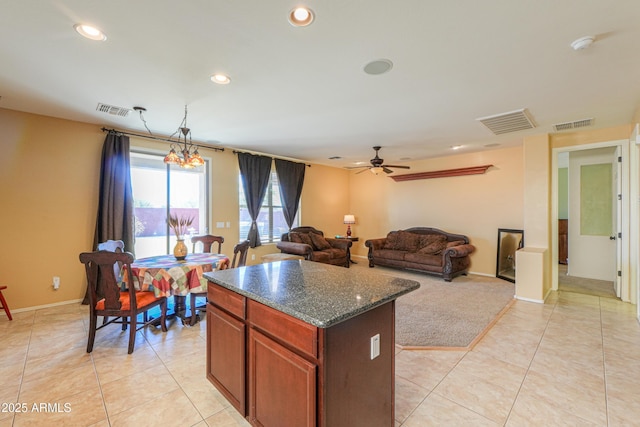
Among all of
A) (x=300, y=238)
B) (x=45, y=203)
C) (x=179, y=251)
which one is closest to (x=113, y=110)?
(x=45, y=203)

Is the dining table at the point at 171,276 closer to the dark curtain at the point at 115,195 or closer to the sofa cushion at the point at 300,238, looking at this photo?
the dark curtain at the point at 115,195

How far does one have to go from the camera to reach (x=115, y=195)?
414 cm

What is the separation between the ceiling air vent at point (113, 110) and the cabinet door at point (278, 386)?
11.3 feet

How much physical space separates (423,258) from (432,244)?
1.65ft

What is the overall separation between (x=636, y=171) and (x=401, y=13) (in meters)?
4.30

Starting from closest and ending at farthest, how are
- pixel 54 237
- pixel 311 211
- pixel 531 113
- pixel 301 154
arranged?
1. pixel 531 113
2. pixel 54 237
3. pixel 301 154
4. pixel 311 211

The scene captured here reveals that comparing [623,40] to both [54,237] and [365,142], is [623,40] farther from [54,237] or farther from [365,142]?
[54,237]

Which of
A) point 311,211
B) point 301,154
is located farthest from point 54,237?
point 311,211

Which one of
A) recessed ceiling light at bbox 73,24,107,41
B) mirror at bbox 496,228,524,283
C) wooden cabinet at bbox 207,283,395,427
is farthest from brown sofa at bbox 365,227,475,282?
recessed ceiling light at bbox 73,24,107,41

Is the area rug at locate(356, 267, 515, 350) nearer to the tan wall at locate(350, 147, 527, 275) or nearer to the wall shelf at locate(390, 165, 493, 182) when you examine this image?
the tan wall at locate(350, 147, 527, 275)

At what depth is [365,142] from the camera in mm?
5078

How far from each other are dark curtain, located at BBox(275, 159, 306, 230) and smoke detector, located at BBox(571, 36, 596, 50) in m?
5.14

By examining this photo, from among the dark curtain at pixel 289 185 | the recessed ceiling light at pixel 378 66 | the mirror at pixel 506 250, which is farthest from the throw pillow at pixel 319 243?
the recessed ceiling light at pixel 378 66

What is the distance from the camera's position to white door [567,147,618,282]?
16.9 ft
